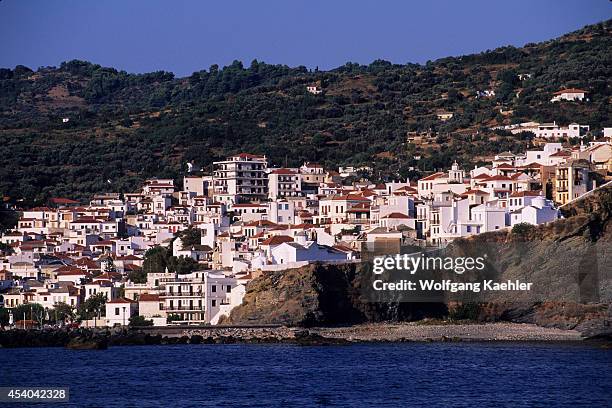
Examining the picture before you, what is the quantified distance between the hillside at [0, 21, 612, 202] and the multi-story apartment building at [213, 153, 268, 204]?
22.6 feet

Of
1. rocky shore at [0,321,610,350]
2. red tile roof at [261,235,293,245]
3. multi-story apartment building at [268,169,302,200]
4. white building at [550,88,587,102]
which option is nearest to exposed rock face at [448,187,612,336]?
rocky shore at [0,321,610,350]

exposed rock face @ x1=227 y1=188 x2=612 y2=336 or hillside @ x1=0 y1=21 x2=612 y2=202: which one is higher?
hillside @ x1=0 y1=21 x2=612 y2=202

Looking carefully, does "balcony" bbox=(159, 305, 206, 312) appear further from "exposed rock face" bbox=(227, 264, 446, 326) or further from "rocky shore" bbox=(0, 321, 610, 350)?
"rocky shore" bbox=(0, 321, 610, 350)

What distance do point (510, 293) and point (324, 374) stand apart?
14.8m

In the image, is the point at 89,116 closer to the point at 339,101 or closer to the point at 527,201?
→ the point at 339,101

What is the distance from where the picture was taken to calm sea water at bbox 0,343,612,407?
41000 mm

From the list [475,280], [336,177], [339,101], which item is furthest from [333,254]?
[339,101]

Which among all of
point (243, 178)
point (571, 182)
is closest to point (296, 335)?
point (571, 182)

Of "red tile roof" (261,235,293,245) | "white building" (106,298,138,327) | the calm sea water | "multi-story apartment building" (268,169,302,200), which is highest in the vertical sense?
"multi-story apartment building" (268,169,302,200)

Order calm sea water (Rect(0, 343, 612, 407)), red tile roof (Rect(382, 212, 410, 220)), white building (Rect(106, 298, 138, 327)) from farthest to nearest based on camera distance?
red tile roof (Rect(382, 212, 410, 220)) → white building (Rect(106, 298, 138, 327)) → calm sea water (Rect(0, 343, 612, 407))

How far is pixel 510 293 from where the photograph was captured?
5997cm

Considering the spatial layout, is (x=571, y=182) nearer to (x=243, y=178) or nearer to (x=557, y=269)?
(x=557, y=269)

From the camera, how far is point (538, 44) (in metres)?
128

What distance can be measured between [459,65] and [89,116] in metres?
28.5
